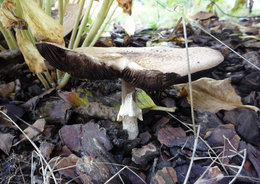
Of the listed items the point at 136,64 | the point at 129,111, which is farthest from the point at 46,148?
the point at 136,64

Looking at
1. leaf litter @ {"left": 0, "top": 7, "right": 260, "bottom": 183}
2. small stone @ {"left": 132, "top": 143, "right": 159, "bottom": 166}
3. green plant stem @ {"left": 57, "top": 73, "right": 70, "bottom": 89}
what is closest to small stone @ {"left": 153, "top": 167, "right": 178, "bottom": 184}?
leaf litter @ {"left": 0, "top": 7, "right": 260, "bottom": 183}

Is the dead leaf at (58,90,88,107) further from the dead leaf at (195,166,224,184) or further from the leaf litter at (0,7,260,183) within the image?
the dead leaf at (195,166,224,184)

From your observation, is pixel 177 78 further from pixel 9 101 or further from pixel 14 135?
pixel 9 101

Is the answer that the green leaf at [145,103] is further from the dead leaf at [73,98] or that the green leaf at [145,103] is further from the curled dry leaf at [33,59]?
the curled dry leaf at [33,59]

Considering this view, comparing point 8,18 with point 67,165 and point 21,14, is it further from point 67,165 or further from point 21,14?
point 67,165

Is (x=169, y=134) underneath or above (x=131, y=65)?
underneath

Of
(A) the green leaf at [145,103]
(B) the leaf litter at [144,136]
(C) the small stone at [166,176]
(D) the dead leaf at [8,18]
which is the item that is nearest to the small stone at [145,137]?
(B) the leaf litter at [144,136]
